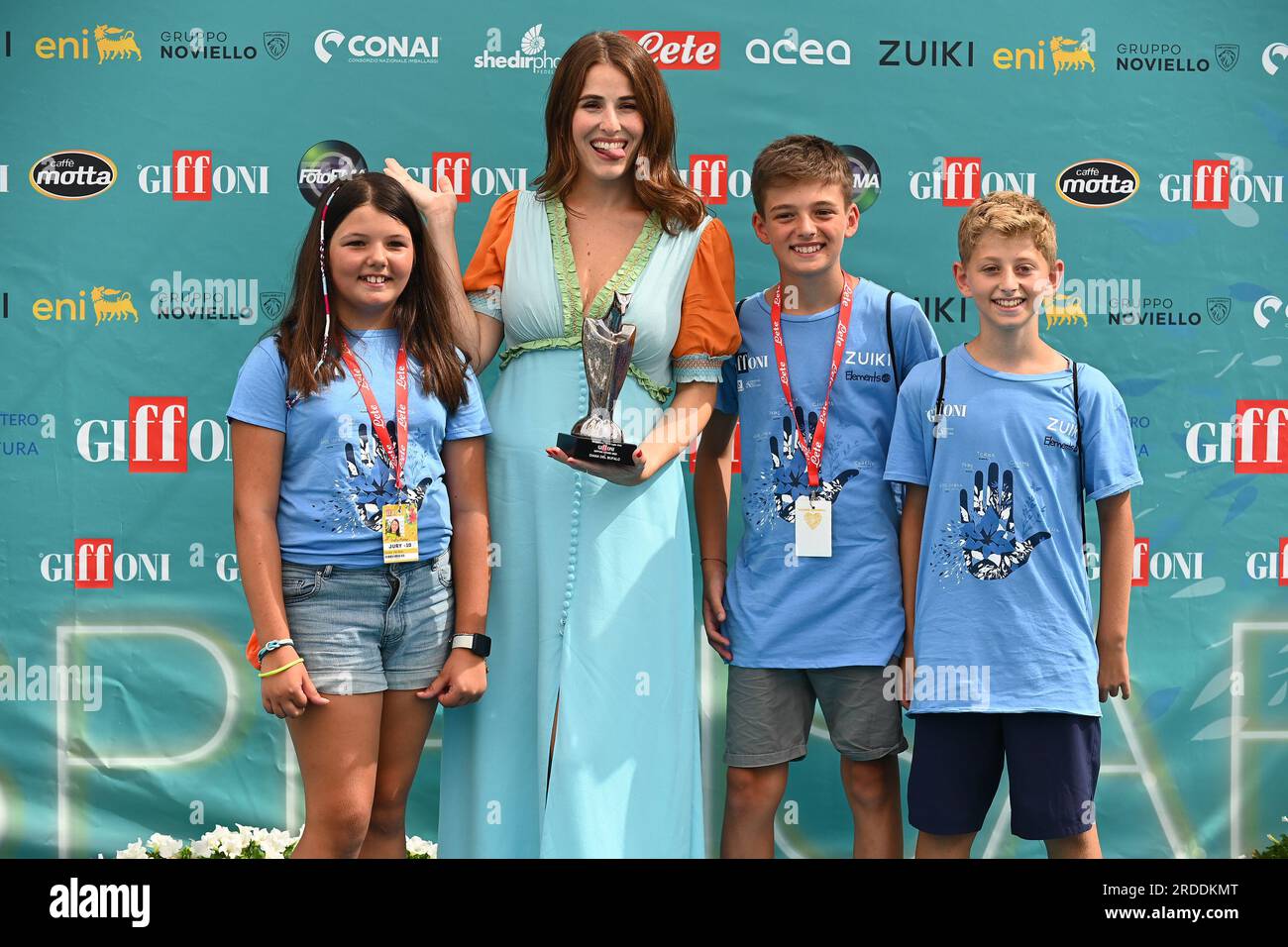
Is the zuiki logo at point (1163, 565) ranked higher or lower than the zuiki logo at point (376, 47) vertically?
lower

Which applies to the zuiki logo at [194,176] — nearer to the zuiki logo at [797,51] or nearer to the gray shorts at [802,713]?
the zuiki logo at [797,51]

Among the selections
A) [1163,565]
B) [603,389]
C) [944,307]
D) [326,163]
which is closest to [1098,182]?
[944,307]

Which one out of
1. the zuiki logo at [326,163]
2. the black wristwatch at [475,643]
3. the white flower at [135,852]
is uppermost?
the zuiki logo at [326,163]

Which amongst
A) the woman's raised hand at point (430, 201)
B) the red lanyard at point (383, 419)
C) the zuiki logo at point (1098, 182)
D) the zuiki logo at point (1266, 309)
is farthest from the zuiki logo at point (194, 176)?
the zuiki logo at point (1266, 309)

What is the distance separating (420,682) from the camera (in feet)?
8.63

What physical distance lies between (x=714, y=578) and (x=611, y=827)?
2.13 ft

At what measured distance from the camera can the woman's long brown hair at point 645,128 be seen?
277 centimetres

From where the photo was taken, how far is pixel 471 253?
12.7ft

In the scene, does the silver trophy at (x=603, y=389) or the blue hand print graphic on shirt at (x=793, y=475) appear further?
the blue hand print graphic on shirt at (x=793, y=475)

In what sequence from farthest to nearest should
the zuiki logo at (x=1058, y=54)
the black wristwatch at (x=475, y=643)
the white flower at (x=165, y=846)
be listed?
the zuiki logo at (x=1058, y=54) → the white flower at (x=165, y=846) → the black wristwatch at (x=475, y=643)

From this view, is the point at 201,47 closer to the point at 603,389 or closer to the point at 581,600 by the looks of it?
the point at 603,389

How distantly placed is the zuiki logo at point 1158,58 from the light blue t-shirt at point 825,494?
1540 millimetres

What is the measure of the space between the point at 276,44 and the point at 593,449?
2.05 meters

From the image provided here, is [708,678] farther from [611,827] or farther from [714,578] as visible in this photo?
[611,827]
